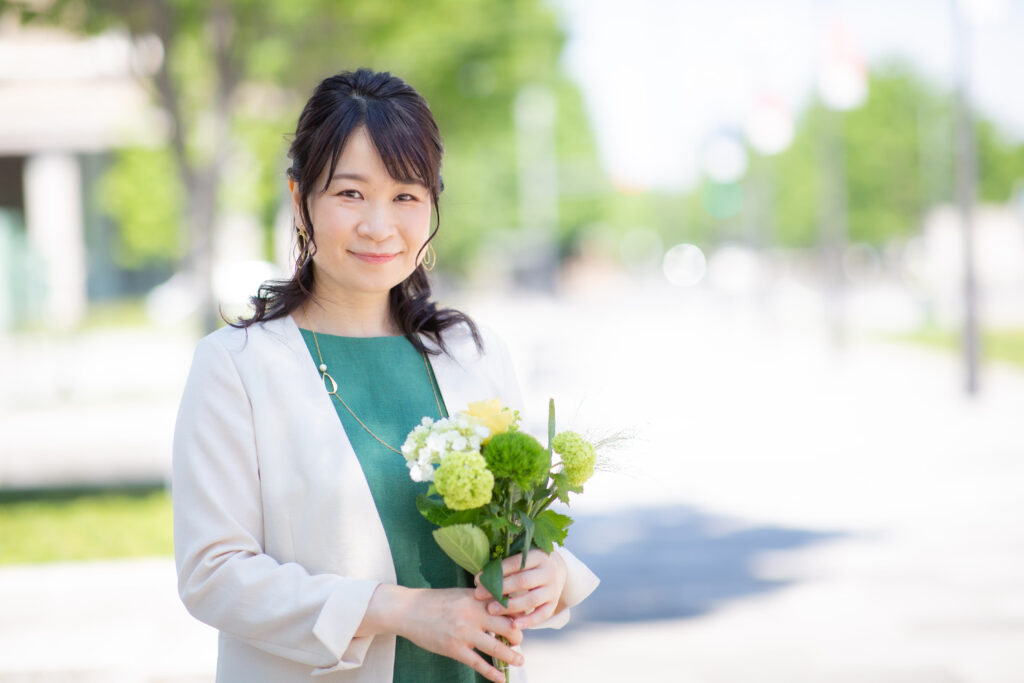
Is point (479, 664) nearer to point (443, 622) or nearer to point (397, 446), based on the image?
point (443, 622)

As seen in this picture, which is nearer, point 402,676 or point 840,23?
point 402,676

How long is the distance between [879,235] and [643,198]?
56.3 m

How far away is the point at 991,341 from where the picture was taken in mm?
Answer: 23625

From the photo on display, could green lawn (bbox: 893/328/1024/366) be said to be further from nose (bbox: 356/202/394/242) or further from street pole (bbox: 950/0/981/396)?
nose (bbox: 356/202/394/242)

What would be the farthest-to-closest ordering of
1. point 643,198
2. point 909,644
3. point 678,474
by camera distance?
point 643,198, point 678,474, point 909,644

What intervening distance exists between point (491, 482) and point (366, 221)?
1.88 feet

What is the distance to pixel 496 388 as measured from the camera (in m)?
2.32

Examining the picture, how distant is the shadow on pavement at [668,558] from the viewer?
6168 millimetres

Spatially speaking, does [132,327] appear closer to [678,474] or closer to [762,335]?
[762,335]

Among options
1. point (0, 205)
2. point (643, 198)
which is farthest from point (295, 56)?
point (643, 198)

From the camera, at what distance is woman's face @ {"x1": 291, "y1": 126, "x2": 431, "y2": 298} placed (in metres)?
2.04

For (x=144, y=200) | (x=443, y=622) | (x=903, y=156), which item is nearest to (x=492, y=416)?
(x=443, y=622)

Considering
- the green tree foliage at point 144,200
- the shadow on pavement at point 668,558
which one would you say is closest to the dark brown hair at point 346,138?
the shadow on pavement at point 668,558

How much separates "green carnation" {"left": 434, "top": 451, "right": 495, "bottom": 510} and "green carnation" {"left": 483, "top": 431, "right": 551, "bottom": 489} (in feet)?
0.15
